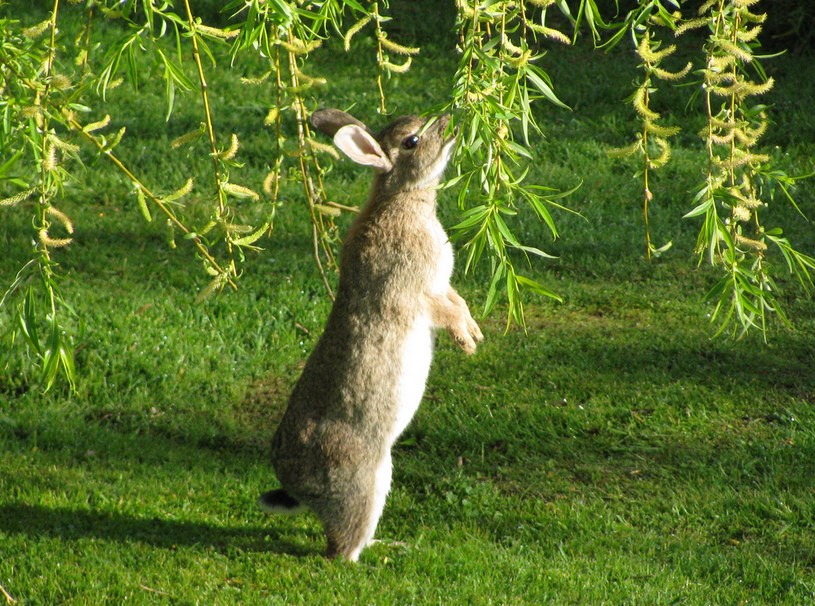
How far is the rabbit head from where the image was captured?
4805mm

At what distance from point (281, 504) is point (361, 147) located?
1708 mm

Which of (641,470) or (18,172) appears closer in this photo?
(641,470)

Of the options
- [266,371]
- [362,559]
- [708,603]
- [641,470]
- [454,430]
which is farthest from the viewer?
[266,371]

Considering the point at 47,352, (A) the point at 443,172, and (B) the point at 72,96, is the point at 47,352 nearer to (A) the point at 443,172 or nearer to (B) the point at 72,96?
(B) the point at 72,96

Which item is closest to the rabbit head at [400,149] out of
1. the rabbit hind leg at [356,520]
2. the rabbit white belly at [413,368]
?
the rabbit white belly at [413,368]

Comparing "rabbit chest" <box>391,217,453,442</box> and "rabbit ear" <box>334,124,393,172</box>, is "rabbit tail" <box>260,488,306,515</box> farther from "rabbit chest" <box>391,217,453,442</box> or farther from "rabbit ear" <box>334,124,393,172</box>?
"rabbit ear" <box>334,124,393,172</box>

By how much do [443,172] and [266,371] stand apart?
7.60ft

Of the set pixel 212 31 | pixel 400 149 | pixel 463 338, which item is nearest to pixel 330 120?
pixel 400 149

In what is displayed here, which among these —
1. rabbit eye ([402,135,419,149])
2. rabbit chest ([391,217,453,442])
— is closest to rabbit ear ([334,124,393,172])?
rabbit eye ([402,135,419,149])

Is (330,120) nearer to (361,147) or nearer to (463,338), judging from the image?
(361,147)

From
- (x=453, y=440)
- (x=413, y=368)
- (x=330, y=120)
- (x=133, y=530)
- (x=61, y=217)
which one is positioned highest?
(x=330, y=120)

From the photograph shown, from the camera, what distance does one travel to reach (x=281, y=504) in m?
4.78

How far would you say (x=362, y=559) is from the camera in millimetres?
4910

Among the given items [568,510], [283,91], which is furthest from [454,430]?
[283,91]
